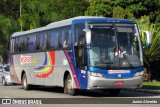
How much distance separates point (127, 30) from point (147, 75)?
11826 millimetres

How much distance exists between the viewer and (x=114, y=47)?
744 inches

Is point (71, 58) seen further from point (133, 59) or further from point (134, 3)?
point (134, 3)

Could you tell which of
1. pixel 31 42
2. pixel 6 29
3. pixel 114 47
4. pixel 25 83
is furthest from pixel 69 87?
pixel 6 29

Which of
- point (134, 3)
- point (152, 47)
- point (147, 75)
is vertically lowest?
point (147, 75)

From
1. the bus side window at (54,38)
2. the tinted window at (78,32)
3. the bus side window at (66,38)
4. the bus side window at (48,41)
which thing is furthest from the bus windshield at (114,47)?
the bus side window at (48,41)

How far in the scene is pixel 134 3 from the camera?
157 feet

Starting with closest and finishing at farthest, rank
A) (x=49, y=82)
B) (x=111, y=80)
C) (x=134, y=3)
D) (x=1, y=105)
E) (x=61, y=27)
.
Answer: (x=1, y=105) < (x=111, y=80) < (x=61, y=27) < (x=49, y=82) < (x=134, y=3)

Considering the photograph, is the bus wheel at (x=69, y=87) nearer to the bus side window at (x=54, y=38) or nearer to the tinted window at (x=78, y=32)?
the tinted window at (x=78, y=32)

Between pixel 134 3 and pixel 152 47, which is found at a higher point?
pixel 134 3

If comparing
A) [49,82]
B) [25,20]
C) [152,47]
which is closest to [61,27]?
[49,82]

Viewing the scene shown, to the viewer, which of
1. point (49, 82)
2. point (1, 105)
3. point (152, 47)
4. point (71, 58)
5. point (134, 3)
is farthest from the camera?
point (134, 3)

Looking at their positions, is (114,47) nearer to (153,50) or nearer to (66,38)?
(66,38)

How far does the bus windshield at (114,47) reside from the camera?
18712 millimetres

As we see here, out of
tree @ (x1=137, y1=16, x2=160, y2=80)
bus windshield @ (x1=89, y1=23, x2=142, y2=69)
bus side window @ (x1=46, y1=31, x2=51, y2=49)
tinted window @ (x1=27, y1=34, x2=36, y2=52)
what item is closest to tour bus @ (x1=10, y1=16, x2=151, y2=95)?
bus windshield @ (x1=89, y1=23, x2=142, y2=69)
